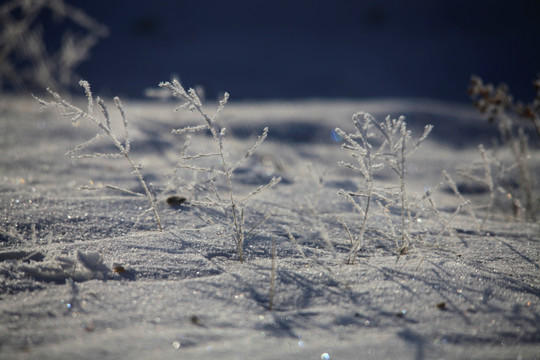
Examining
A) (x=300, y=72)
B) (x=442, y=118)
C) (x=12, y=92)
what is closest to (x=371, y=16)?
(x=300, y=72)

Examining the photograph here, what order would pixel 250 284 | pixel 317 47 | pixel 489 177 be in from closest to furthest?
pixel 250 284
pixel 489 177
pixel 317 47

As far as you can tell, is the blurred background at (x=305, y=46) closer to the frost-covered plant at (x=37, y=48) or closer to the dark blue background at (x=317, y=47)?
the dark blue background at (x=317, y=47)

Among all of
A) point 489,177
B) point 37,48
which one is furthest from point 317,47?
point 489,177

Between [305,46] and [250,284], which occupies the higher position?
[305,46]

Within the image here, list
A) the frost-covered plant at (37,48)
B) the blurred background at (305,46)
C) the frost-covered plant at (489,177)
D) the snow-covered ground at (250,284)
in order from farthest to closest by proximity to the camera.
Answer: the blurred background at (305,46)
the frost-covered plant at (37,48)
the frost-covered plant at (489,177)
the snow-covered ground at (250,284)

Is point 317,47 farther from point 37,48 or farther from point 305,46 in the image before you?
point 37,48

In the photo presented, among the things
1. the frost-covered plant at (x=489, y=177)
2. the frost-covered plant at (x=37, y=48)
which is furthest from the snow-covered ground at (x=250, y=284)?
the frost-covered plant at (x=37, y=48)
